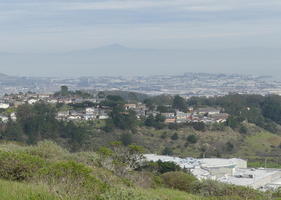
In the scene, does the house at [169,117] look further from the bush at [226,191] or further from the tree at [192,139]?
the bush at [226,191]

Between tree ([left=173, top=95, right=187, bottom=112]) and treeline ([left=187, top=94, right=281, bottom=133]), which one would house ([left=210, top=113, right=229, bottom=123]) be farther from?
tree ([left=173, top=95, right=187, bottom=112])

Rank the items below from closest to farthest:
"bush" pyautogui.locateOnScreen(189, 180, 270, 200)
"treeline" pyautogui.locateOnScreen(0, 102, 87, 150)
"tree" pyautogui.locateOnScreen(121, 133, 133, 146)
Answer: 1. "bush" pyautogui.locateOnScreen(189, 180, 270, 200)
2. "treeline" pyautogui.locateOnScreen(0, 102, 87, 150)
3. "tree" pyautogui.locateOnScreen(121, 133, 133, 146)

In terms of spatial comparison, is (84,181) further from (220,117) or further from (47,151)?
(220,117)

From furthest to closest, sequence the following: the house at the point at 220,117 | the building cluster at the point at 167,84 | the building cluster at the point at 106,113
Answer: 1. the building cluster at the point at 167,84
2. the house at the point at 220,117
3. the building cluster at the point at 106,113

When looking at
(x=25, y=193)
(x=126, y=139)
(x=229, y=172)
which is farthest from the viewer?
(x=126, y=139)

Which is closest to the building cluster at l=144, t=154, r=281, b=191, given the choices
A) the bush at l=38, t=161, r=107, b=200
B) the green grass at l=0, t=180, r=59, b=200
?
the bush at l=38, t=161, r=107, b=200

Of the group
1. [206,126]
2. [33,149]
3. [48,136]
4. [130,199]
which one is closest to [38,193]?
[130,199]

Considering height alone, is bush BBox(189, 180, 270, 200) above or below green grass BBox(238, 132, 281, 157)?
above

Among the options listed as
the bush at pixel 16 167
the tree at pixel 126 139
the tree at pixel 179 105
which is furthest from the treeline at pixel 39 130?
the bush at pixel 16 167

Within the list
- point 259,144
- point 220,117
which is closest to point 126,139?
point 259,144
